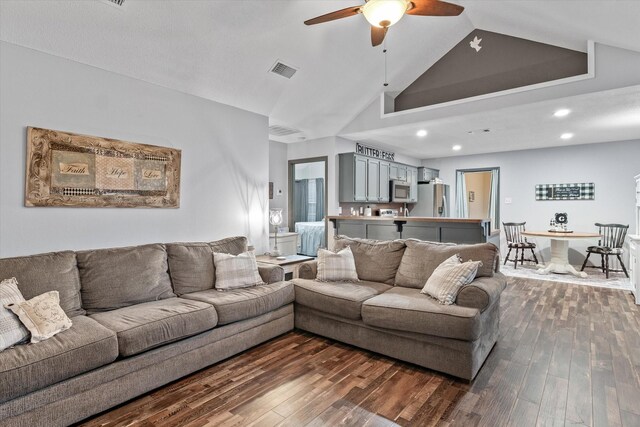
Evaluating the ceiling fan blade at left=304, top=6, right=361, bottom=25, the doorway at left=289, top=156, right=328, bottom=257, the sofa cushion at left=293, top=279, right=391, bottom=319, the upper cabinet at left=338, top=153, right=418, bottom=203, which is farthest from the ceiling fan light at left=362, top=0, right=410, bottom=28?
the doorway at left=289, top=156, right=328, bottom=257

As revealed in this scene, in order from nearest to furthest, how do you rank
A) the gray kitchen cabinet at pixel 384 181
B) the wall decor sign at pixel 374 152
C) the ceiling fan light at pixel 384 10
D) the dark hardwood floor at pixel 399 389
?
the dark hardwood floor at pixel 399 389 < the ceiling fan light at pixel 384 10 < the wall decor sign at pixel 374 152 < the gray kitchen cabinet at pixel 384 181

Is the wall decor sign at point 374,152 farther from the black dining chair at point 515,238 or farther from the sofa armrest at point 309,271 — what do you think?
the sofa armrest at point 309,271

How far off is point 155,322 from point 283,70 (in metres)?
3.24

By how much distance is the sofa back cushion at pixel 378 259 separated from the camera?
3545 mm

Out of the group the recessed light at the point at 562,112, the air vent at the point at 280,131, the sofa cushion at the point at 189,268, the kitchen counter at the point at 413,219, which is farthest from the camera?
the air vent at the point at 280,131

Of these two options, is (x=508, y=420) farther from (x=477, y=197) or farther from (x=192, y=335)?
(x=477, y=197)

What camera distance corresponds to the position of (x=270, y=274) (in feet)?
11.6

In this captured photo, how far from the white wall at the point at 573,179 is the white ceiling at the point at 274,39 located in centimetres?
284

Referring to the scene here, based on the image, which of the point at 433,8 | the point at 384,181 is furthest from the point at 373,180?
the point at 433,8

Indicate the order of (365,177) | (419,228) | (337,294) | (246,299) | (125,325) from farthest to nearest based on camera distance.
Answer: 1. (365,177)
2. (419,228)
3. (337,294)
4. (246,299)
5. (125,325)

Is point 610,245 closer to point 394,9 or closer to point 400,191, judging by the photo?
point 400,191

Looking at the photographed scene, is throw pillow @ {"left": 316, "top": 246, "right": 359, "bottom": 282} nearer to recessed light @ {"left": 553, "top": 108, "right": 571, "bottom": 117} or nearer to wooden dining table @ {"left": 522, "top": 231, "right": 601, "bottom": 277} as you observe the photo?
recessed light @ {"left": 553, "top": 108, "right": 571, "bottom": 117}

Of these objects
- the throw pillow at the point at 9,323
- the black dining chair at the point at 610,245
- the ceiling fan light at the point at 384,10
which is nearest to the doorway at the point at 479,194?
the black dining chair at the point at 610,245

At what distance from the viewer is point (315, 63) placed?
14.1ft
